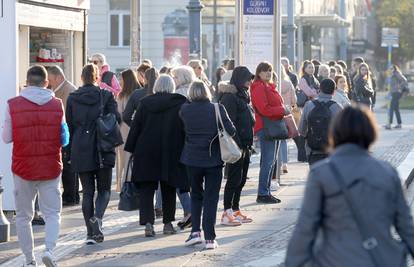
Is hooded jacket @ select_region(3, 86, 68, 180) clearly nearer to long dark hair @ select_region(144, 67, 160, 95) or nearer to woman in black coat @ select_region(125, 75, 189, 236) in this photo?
woman in black coat @ select_region(125, 75, 189, 236)

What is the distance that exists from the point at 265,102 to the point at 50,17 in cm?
296

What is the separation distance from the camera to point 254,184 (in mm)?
17109

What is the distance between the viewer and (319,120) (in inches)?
485

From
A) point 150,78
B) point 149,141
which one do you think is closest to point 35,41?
point 150,78

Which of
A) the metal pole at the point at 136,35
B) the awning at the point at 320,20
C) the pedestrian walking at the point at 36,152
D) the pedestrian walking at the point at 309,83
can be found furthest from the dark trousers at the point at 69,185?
the awning at the point at 320,20

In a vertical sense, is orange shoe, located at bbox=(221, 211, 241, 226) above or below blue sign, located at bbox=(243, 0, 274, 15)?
below

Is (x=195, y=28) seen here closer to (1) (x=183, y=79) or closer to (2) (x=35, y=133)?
(1) (x=183, y=79)

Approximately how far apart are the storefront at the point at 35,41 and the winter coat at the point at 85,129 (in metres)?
2.00

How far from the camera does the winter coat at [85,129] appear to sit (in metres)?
11.0

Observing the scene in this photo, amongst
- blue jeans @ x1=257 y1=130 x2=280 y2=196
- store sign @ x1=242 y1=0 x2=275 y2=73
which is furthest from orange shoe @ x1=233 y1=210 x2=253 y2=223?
store sign @ x1=242 y1=0 x2=275 y2=73

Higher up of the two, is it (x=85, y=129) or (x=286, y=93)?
(x=286, y=93)

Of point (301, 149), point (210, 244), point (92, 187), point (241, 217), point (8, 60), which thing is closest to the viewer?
point (210, 244)

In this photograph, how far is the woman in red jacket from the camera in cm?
1405

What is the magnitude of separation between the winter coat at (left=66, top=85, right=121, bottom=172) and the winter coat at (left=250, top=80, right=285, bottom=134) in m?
3.34
